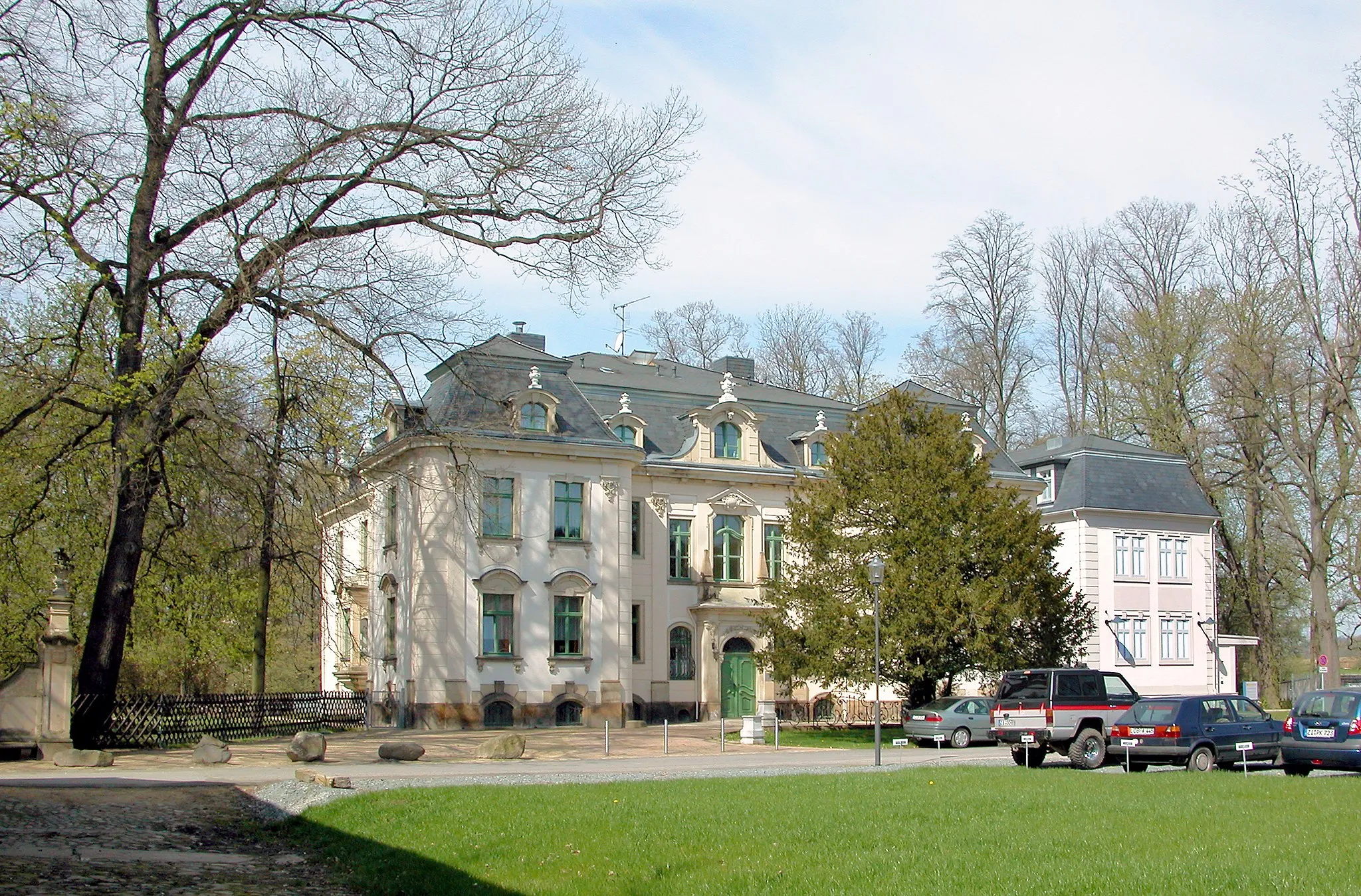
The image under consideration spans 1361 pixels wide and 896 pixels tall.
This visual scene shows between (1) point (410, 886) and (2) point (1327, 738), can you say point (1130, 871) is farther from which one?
(2) point (1327, 738)

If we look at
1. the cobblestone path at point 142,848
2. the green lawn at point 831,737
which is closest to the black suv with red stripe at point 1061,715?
the green lawn at point 831,737

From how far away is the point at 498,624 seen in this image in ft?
121

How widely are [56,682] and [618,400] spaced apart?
828 inches

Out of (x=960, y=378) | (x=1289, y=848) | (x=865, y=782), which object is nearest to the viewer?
(x=1289, y=848)

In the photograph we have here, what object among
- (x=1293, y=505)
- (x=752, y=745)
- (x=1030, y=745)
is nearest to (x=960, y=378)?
(x=1293, y=505)

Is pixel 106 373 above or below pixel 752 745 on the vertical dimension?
above

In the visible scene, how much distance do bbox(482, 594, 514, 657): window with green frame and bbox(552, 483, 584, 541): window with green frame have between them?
2368 mm

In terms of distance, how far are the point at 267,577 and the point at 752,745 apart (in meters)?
13.5

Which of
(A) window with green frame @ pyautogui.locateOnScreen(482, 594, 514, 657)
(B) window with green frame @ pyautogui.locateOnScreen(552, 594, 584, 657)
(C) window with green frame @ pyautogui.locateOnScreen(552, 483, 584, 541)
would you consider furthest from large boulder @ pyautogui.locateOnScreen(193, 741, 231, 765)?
(C) window with green frame @ pyautogui.locateOnScreen(552, 483, 584, 541)

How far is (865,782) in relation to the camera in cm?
1803

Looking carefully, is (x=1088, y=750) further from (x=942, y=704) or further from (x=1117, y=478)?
(x=1117, y=478)

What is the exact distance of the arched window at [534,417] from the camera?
37.9 meters

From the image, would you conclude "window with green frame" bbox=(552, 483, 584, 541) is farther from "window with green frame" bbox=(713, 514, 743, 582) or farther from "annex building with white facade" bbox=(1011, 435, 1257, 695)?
"annex building with white facade" bbox=(1011, 435, 1257, 695)

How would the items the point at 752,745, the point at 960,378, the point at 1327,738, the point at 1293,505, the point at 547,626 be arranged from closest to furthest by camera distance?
the point at 1327,738
the point at 752,745
the point at 547,626
the point at 1293,505
the point at 960,378
